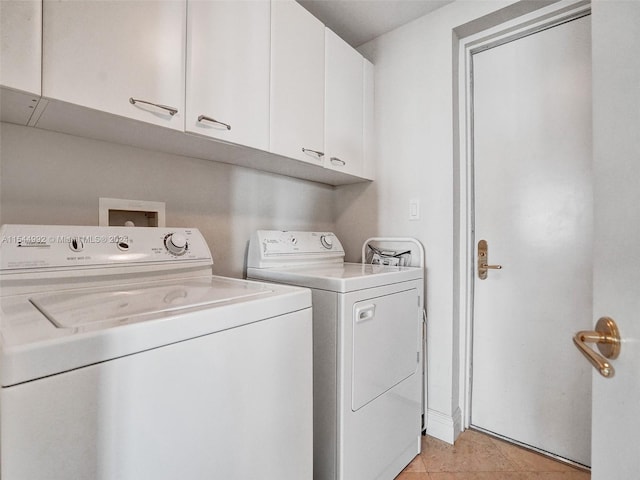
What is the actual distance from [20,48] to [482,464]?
94.7 inches

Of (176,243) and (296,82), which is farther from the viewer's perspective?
(296,82)

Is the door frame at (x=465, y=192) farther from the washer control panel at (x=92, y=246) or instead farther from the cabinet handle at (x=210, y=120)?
the washer control panel at (x=92, y=246)

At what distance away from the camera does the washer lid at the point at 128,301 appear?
66cm

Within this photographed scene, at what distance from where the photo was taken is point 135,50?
100 cm

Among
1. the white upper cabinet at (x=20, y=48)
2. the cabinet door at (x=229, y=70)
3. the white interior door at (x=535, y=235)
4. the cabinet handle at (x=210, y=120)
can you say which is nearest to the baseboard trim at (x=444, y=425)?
the white interior door at (x=535, y=235)

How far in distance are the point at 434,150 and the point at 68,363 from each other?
187 centimetres

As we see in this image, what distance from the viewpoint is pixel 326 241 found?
1.99 m

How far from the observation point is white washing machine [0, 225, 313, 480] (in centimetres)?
52

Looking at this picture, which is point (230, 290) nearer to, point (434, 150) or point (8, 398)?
point (8, 398)

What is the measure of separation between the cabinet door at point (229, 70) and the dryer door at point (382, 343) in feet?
2.83

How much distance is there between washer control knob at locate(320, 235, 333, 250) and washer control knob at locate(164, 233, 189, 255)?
878 millimetres

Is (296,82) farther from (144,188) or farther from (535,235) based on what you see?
(535,235)

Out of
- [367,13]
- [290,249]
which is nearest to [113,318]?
[290,249]

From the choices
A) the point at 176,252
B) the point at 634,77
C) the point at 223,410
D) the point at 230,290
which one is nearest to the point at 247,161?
the point at 176,252
